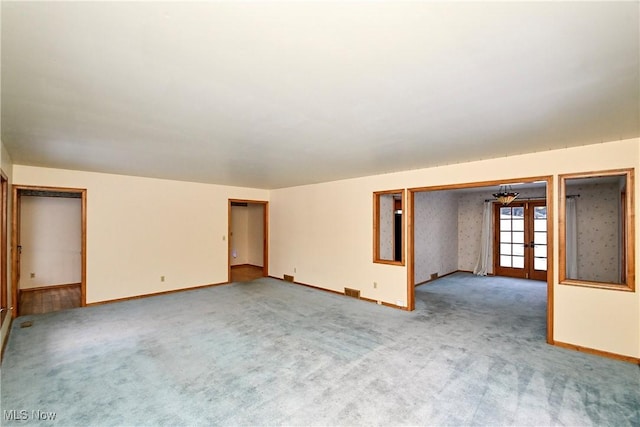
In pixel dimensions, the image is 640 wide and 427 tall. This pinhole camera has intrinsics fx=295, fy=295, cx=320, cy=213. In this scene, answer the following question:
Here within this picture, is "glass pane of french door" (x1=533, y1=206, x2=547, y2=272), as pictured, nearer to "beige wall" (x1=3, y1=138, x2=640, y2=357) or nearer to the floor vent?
"beige wall" (x1=3, y1=138, x2=640, y2=357)

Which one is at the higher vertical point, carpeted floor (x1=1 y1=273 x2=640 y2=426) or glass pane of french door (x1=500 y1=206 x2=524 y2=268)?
glass pane of french door (x1=500 y1=206 x2=524 y2=268)

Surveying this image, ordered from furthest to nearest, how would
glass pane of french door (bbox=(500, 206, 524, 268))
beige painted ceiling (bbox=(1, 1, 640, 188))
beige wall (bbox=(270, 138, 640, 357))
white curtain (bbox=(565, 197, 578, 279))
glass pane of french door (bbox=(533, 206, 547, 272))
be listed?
glass pane of french door (bbox=(500, 206, 524, 268))
glass pane of french door (bbox=(533, 206, 547, 272))
white curtain (bbox=(565, 197, 578, 279))
beige wall (bbox=(270, 138, 640, 357))
beige painted ceiling (bbox=(1, 1, 640, 188))

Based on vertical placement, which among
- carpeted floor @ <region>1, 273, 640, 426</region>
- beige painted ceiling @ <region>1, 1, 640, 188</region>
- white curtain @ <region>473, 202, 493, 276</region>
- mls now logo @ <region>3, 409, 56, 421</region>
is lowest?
carpeted floor @ <region>1, 273, 640, 426</region>

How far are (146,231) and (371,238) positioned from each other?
4358 millimetres

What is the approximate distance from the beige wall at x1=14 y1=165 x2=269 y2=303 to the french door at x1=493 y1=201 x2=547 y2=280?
23.5ft

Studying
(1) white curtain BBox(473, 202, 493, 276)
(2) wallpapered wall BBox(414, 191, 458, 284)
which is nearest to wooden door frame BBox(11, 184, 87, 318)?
(2) wallpapered wall BBox(414, 191, 458, 284)

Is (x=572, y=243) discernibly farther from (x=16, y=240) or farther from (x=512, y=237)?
(x=16, y=240)

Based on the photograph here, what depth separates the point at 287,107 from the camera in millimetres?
2217

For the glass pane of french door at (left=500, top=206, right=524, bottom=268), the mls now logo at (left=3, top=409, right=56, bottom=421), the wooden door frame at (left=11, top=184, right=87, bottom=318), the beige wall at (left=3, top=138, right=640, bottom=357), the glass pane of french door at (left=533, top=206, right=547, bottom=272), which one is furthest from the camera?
the glass pane of french door at (left=500, top=206, right=524, bottom=268)

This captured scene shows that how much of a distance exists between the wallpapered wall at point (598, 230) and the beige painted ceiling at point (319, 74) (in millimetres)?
4440

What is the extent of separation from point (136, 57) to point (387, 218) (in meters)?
5.43

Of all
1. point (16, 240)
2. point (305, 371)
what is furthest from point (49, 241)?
point (305, 371)

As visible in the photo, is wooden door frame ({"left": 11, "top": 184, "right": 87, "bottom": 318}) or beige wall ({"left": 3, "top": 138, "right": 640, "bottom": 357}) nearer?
beige wall ({"left": 3, "top": 138, "right": 640, "bottom": 357})

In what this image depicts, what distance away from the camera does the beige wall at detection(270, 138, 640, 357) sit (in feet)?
10.3
